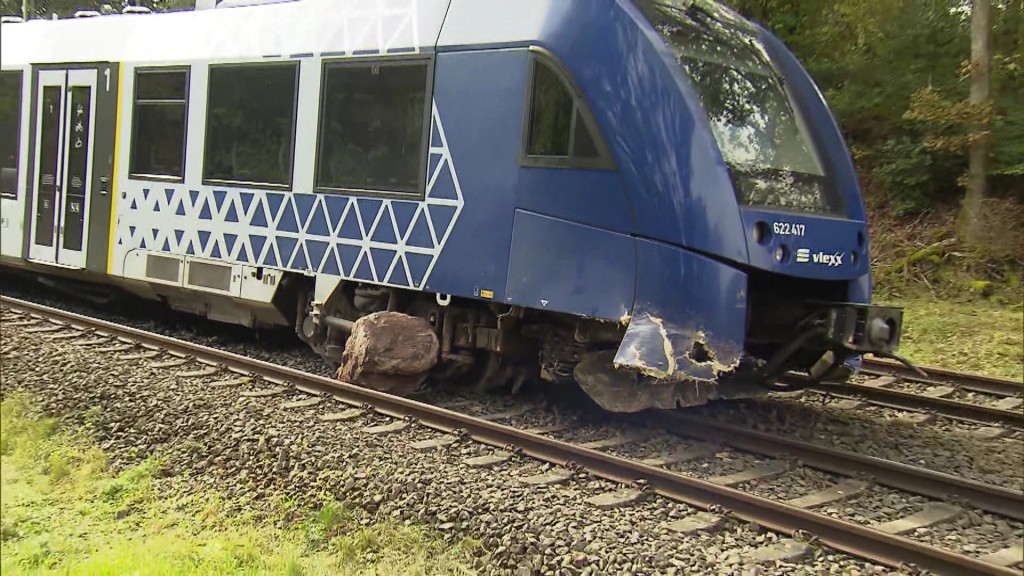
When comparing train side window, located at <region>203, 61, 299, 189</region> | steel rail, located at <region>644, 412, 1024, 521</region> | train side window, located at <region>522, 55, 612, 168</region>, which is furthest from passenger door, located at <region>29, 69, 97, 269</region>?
steel rail, located at <region>644, 412, 1024, 521</region>

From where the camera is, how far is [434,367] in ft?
25.4

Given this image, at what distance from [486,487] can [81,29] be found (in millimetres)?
7349

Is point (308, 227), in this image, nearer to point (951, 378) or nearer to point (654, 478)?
point (654, 478)

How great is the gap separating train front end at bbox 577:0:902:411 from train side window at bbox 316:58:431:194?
1.88 meters

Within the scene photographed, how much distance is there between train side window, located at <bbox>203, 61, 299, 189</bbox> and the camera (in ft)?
26.8

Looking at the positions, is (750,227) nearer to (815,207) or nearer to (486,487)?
(815,207)

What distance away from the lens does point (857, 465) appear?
233 inches

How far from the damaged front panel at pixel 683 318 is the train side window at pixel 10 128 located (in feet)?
25.1

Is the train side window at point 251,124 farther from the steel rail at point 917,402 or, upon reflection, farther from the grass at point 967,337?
the grass at point 967,337

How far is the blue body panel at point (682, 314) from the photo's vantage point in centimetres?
600

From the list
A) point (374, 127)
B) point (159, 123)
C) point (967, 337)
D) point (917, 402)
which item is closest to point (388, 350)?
point (374, 127)

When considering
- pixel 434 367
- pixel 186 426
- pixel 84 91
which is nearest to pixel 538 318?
pixel 434 367

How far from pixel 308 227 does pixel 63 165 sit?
12.1 feet

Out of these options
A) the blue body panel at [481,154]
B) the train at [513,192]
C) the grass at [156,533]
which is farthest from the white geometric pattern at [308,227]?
the grass at [156,533]
